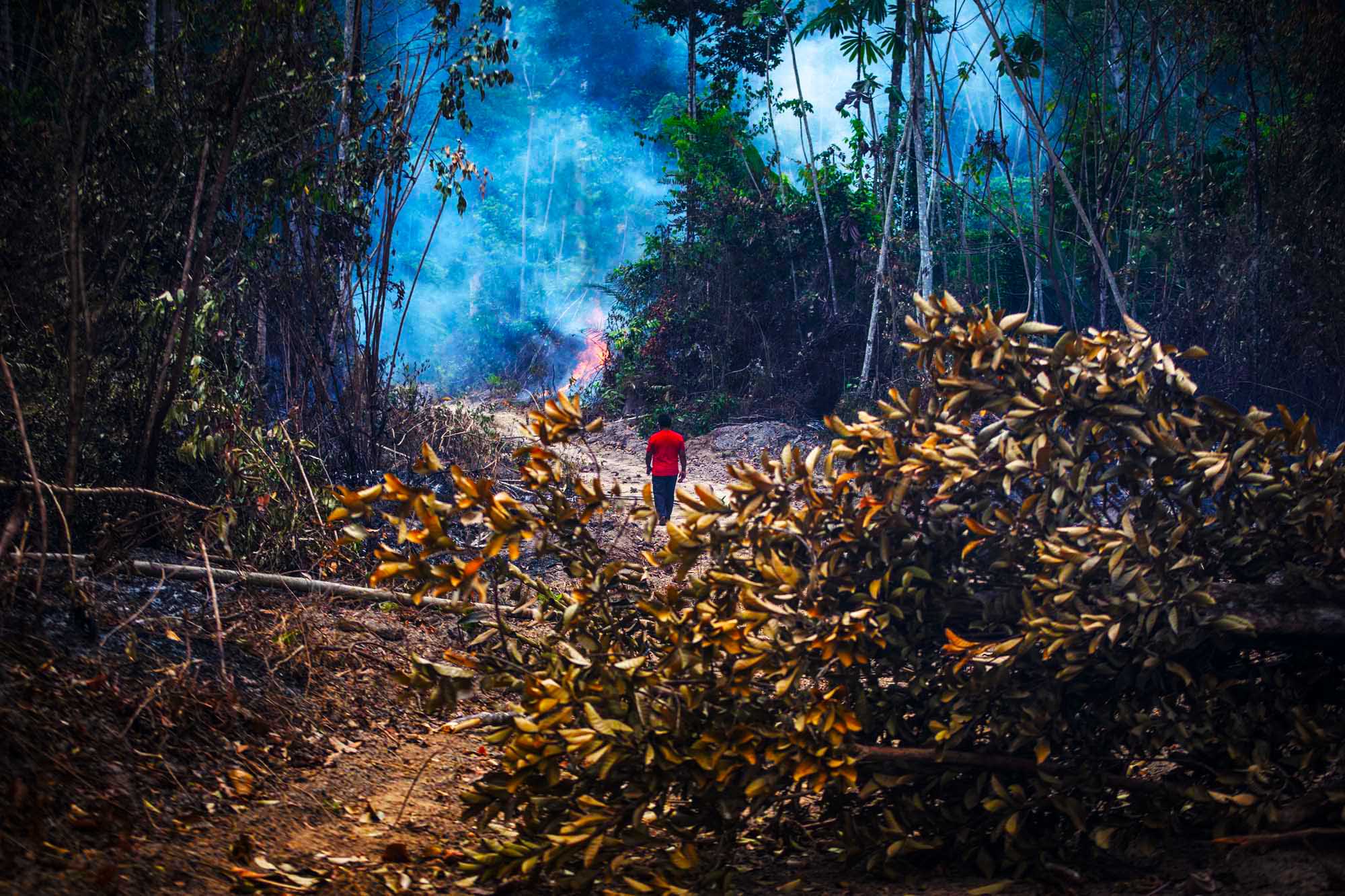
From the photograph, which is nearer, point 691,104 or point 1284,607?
point 1284,607

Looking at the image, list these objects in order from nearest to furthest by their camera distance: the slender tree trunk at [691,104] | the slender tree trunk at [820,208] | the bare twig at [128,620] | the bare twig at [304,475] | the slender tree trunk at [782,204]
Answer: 1. the bare twig at [128,620]
2. the bare twig at [304,475]
3. the slender tree trunk at [820,208]
4. the slender tree trunk at [782,204]
5. the slender tree trunk at [691,104]

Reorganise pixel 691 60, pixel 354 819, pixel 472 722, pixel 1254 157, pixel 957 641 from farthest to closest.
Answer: pixel 691 60 → pixel 1254 157 → pixel 354 819 → pixel 472 722 → pixel 957 641

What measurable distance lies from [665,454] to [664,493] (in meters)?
0.38

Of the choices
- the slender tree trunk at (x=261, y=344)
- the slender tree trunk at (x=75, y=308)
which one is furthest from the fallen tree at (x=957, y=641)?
the slender tree trunk at (x=261, y=344)

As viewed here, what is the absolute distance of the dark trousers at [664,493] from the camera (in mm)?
9031

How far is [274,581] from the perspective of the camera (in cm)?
489

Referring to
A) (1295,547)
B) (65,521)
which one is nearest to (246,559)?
(65,521)

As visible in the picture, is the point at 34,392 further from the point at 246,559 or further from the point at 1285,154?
the point at 1285,154

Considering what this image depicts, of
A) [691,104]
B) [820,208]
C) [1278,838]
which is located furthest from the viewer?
[691,104]

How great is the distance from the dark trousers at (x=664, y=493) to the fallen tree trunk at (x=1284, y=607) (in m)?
6.08

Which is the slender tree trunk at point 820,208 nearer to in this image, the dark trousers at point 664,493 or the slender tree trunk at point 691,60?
the slender tree trunk at point 691,60

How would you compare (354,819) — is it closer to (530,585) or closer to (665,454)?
(530,585)

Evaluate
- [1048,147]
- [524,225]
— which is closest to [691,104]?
[1048,147]

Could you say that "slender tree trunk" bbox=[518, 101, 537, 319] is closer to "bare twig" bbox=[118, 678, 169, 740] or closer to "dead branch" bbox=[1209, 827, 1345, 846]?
"bare twig" bbox=[118, 678, 169, 740]
